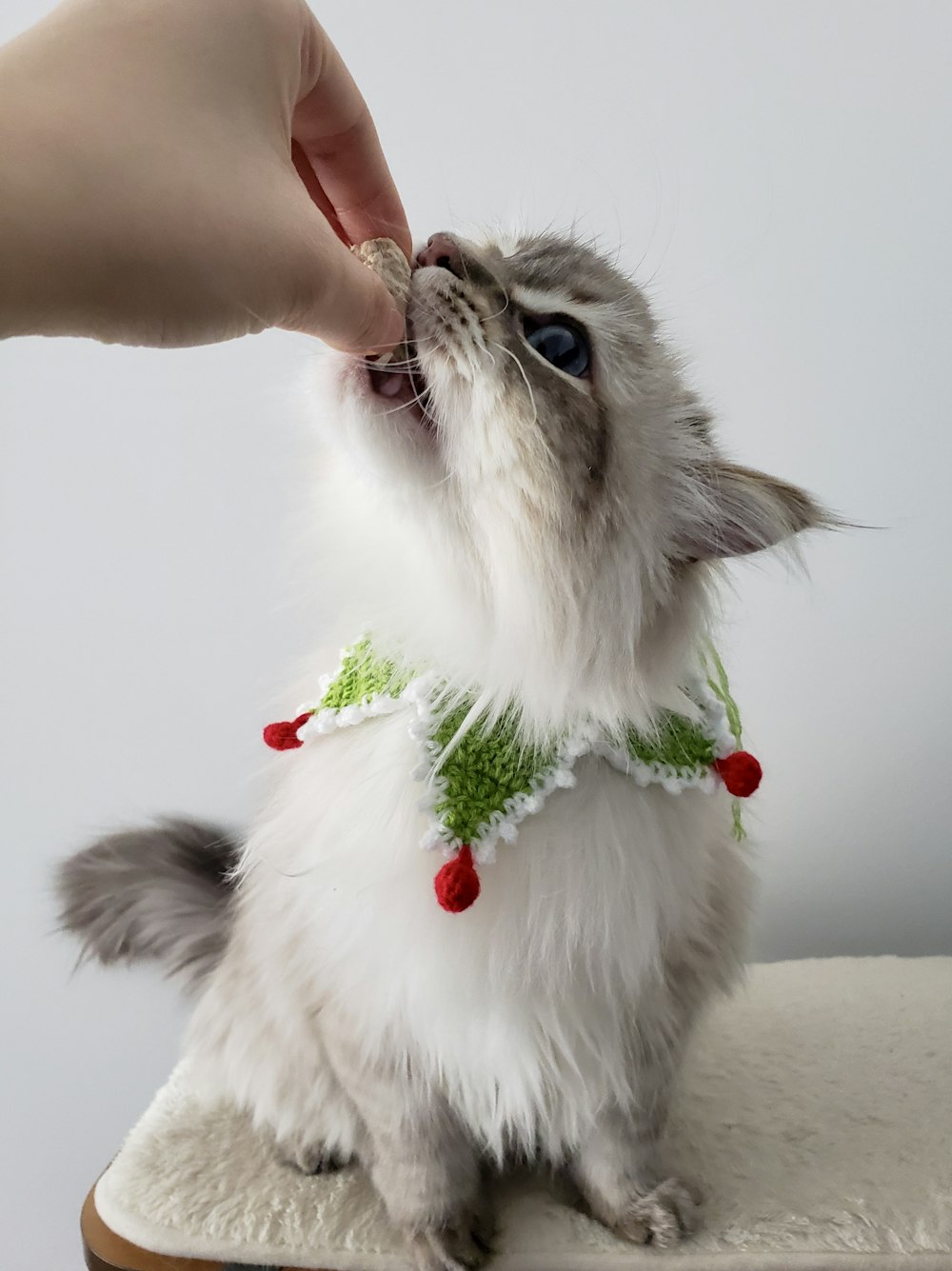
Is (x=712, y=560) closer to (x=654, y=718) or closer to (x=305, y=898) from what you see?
(x=654, y=718)

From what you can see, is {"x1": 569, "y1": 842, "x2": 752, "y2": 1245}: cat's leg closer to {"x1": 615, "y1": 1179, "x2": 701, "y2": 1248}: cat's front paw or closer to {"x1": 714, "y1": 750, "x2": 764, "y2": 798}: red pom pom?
{"x1": 615, "y1": 1179, "x2": 701, "y2": 1248}: cat's front paw

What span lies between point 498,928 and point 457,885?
0.35 ft

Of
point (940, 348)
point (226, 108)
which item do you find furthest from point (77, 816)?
point (940, 348)

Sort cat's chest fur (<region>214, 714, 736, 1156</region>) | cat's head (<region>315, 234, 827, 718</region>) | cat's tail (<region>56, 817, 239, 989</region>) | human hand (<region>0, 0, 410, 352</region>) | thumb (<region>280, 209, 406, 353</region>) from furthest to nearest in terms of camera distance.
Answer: cat's tail (<region>56, 817, 239, 989</region>) → cat's chest fur (<region>214, 714, 736, 1156</region>) → cat's head (<region>315, 234, 827, 718</region>) → thumb (<region>280, 209, 406, 353</region>) → human hand (<region>0, 0, 410, 352</region>)

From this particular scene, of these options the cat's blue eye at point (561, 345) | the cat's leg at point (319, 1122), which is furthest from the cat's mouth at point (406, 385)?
the cat's leg at point (319, 1122)

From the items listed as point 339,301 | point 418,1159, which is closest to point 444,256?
point 339,301

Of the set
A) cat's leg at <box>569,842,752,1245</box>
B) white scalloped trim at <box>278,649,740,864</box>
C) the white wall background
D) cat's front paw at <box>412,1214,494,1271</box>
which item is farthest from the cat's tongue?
cat's front paw at <box>412,1214,494,1271</box>

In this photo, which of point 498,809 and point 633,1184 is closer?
point 498,809

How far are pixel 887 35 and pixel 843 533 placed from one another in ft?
2.27

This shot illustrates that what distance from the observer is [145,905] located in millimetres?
1168

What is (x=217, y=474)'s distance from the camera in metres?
1.38

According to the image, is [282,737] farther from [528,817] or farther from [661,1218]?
[661,1218]

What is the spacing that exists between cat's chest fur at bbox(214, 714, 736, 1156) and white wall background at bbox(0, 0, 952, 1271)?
33cm

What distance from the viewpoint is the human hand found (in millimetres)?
442
